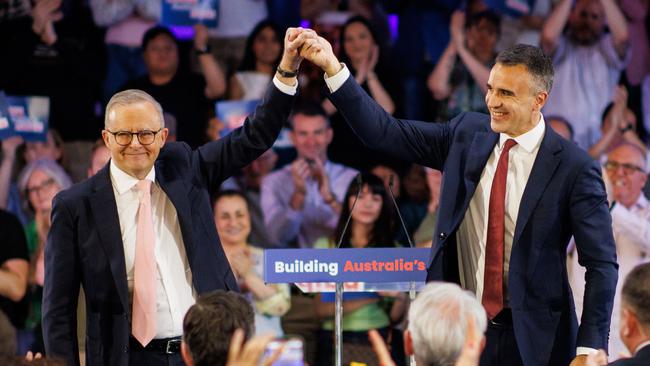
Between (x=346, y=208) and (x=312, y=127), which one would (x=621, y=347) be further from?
(x=312, y=127)

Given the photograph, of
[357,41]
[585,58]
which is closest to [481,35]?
[585,58]

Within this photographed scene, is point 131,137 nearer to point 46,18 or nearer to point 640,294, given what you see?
point 640,294

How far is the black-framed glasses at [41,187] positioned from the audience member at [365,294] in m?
1.88

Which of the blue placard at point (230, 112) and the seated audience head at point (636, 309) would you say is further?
the blue placard at point (230, 112)

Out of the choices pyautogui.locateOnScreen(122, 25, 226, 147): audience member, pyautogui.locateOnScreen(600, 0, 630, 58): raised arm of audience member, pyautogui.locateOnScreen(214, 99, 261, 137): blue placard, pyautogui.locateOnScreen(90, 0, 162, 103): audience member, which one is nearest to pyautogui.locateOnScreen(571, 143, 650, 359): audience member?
pyautogui.locateOnScreen(600, 0, 630, 58): raised arm of audience member

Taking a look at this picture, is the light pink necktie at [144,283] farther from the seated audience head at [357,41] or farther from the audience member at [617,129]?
the audience member at [617,129]

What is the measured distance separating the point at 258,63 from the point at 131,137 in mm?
3542

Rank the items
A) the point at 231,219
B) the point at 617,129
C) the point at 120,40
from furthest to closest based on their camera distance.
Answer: the point at 617,129
the point at 120,40
the point at 231,219

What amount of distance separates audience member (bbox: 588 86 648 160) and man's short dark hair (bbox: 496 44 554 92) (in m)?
3.75

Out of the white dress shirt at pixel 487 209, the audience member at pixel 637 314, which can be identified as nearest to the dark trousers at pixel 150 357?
the white dress shirt at pixel 487 209

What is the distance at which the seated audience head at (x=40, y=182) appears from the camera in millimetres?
6496

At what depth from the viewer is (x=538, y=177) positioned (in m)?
3.23

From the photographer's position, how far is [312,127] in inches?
260

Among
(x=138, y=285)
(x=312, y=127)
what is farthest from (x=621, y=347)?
(x=138, y=285)
